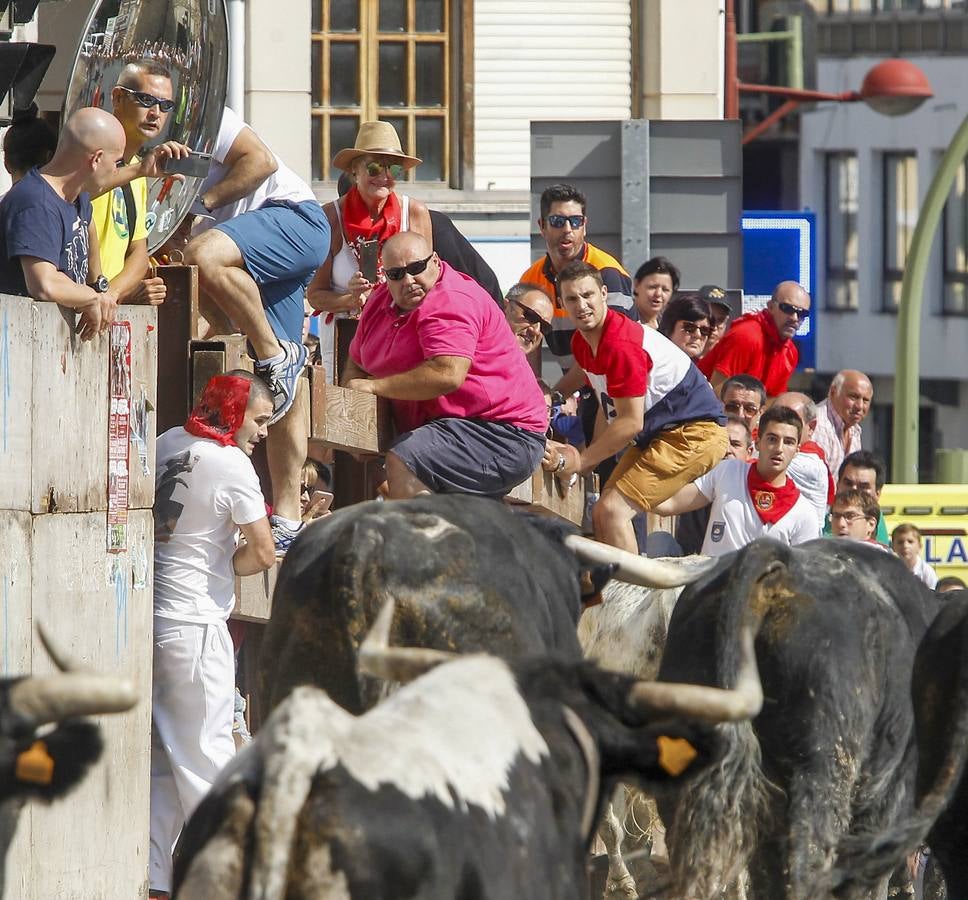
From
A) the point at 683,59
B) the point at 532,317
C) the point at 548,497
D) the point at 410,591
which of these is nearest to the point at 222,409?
the point at 410,591

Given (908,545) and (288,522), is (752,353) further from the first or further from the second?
(288,522)

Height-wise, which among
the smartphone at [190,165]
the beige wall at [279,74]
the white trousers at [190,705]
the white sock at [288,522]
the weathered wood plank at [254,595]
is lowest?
the white trousers at [190,705]

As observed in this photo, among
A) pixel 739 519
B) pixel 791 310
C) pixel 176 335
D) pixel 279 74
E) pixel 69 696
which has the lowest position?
pixel 739 519

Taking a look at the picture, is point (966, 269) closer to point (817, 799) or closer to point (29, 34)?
point (29, 34)

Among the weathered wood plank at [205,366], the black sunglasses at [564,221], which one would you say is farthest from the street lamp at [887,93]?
the weathered wood plank at [205,366]

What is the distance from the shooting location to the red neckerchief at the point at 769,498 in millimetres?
9500

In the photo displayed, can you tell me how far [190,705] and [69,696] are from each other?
3583 millimetres

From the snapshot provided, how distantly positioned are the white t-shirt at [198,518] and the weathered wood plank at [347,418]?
2.93ft

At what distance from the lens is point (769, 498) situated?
954cm

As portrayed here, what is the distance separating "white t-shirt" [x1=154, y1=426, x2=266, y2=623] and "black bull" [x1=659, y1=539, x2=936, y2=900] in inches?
71.9

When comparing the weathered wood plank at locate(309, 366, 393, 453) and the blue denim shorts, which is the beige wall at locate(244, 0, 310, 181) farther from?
the weathered wood plank at locate(309, 366, 393, 453)

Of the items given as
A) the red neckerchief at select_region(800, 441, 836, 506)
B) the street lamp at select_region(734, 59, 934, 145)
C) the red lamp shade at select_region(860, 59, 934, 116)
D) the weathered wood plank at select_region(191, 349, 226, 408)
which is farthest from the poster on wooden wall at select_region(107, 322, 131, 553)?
the red lamp shade at select_region(860, 59, 934, 116)

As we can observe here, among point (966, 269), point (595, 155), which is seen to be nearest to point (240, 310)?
point (595, 155)

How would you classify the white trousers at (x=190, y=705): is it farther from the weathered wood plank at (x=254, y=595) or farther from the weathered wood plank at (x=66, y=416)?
the weathered wood plank at (x=254, y=595)
